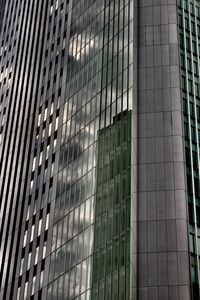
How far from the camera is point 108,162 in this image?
6938cm

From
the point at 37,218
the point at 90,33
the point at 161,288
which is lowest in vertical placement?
the point at 161,288

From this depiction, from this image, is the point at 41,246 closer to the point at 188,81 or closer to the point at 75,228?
the point at 75,228

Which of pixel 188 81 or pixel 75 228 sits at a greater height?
pixel 188 81

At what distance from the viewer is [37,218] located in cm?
8306

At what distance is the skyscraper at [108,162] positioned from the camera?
201ft

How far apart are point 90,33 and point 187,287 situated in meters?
40.5

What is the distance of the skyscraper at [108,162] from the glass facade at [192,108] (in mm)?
133

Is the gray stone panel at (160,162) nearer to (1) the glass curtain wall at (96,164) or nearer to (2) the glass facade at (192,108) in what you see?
(2) the glass facade at (192,108)

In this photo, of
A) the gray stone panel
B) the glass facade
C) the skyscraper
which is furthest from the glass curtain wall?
the glass facade

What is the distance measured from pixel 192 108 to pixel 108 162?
11118 mm

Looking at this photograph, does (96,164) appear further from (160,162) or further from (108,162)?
(160,162)

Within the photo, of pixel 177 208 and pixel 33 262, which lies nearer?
pixel 177 208

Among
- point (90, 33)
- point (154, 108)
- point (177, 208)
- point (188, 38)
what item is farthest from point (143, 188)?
point (90, 33)

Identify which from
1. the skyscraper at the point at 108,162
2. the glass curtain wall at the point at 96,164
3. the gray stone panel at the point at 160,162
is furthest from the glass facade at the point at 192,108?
the glass curtain wall at the point at 96,164
